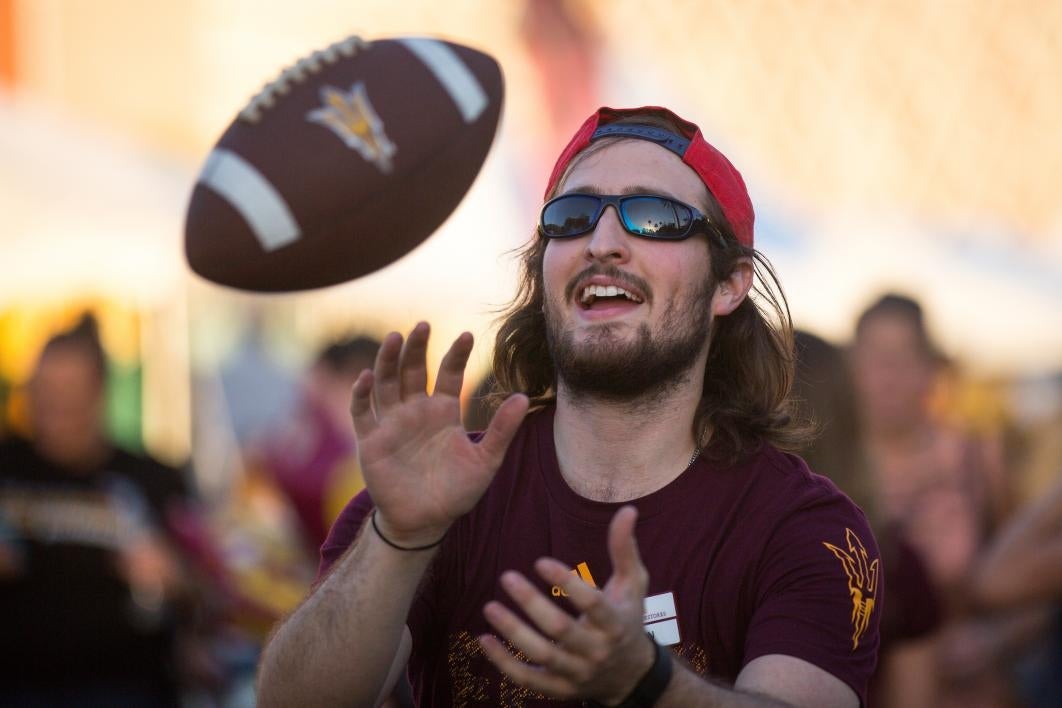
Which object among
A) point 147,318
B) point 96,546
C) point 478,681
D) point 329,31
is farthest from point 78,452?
point 329,31

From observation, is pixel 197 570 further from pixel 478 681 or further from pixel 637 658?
pixel 637 658

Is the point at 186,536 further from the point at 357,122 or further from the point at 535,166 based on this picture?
the point at 535,166

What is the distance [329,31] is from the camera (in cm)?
1353

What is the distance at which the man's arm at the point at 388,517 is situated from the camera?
2510 millimetres

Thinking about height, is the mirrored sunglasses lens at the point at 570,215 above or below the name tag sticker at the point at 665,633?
above

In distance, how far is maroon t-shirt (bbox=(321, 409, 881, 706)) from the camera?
8.53 feet

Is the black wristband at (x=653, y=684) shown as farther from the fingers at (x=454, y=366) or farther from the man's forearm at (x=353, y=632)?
the fingers at (x=454, y=366)

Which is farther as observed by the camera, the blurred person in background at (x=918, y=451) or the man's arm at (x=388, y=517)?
the blurred person in background at (x=918, y=451)

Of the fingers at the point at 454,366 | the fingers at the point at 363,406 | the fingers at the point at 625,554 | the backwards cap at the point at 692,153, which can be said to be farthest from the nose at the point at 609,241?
the fingers at the point at 625,554

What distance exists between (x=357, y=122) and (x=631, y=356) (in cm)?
72

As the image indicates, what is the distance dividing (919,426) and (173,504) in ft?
9.90

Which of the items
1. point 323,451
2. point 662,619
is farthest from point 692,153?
point 323,451

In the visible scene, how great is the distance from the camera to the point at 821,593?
259 centimetres

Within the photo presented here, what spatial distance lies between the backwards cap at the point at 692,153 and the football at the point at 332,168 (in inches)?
9.9
